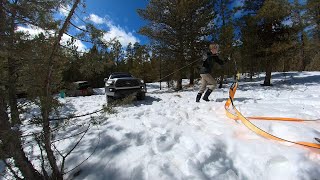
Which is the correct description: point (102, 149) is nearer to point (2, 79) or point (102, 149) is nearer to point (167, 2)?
point (2, 79)

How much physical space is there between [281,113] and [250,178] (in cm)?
281

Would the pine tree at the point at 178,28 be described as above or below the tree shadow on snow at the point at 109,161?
above

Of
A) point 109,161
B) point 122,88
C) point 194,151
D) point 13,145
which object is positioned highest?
point 122,88

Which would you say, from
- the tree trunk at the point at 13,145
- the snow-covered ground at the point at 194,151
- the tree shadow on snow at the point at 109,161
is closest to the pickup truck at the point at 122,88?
the snow-covered ground at the point at 194,151

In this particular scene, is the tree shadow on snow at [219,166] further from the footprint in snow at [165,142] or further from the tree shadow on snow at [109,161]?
the tree shadow on snow at [109,161]

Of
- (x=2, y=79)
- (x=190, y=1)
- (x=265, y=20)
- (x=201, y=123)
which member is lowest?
(x=201, y=123)

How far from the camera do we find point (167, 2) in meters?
17.9

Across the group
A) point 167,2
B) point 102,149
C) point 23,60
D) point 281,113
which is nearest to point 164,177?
point 102,149

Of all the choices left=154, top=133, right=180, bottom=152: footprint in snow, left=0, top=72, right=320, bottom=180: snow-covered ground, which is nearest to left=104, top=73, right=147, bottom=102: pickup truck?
left=0, top=72, right=320, bottom=180: snow-covered ground

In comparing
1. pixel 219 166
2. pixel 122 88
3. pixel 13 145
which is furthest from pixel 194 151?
pixel 122 88

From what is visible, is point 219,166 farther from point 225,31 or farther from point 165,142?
point 225,31

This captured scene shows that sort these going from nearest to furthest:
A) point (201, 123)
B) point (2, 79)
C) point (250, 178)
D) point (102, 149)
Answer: point (250, 178) < point (2, 79) < point (102, 149) < point (201, 123)

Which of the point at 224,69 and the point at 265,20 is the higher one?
the point at 265,20

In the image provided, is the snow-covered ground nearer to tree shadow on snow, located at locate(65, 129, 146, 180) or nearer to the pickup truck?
tree shadow on snow, located at locate(65, 129, 146, 180)
